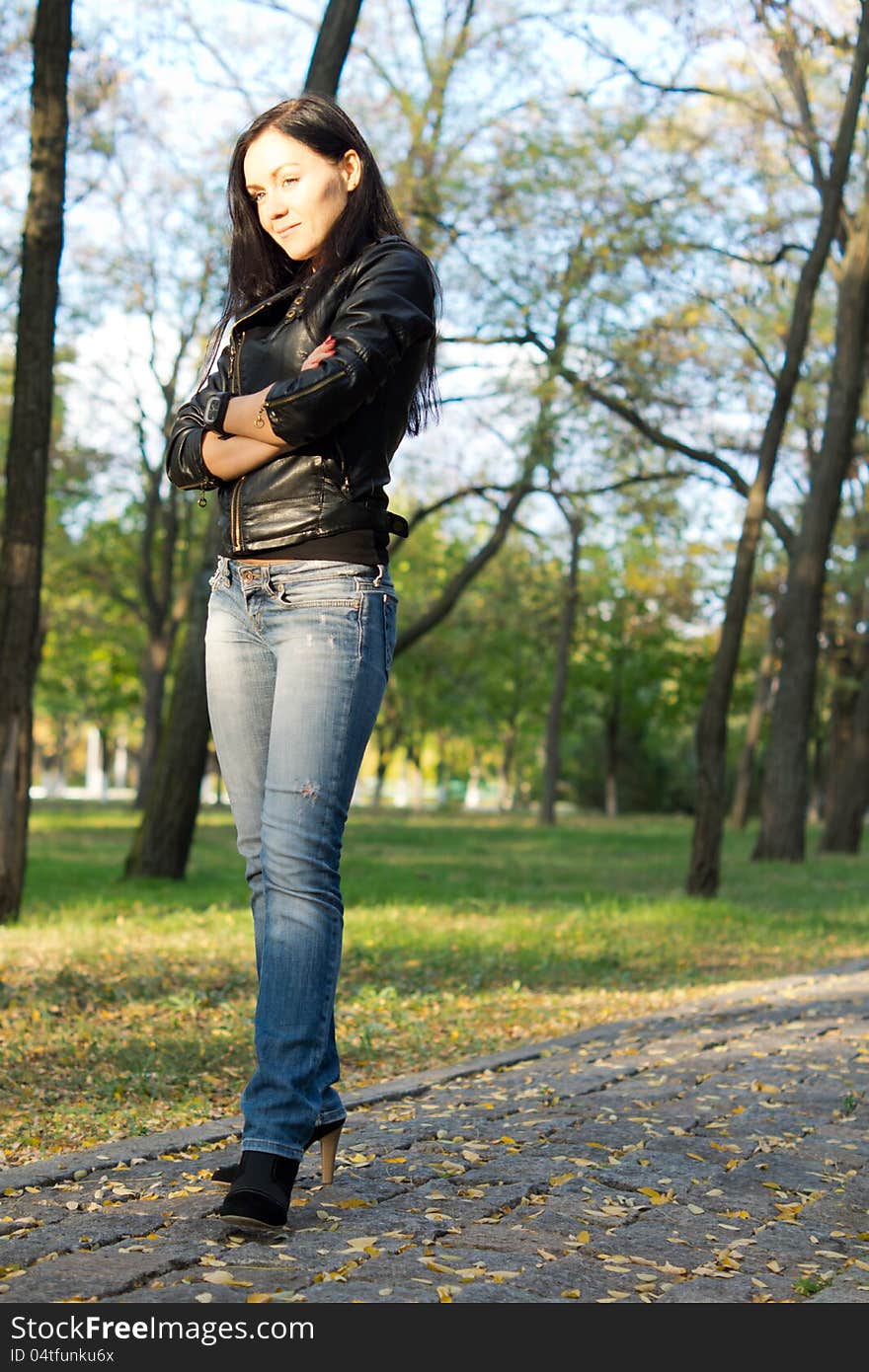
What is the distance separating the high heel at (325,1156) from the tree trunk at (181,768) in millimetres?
9581

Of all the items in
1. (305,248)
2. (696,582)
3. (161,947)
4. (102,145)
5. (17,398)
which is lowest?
(161,947)

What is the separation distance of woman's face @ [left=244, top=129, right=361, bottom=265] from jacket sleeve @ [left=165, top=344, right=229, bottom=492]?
1.04ft

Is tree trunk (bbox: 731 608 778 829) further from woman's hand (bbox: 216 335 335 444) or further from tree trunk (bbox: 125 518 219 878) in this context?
woman's hand (bbox: 216 335 335 444)

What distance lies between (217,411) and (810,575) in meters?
16.6

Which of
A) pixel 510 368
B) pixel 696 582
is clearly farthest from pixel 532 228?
pixel 696 582

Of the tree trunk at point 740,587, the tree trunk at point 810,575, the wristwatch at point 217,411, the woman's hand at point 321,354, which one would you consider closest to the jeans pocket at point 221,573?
the wristwatch at point 217,411

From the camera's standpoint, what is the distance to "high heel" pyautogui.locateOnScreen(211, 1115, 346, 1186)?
342cm

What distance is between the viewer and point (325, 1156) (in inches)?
139

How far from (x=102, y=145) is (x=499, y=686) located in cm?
3368

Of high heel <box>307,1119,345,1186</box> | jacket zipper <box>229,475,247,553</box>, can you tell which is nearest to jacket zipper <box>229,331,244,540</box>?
jacket zipper <box>229,475,247,553</box>

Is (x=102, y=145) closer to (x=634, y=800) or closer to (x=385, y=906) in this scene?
(x=385, y=906)

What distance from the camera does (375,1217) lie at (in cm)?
331

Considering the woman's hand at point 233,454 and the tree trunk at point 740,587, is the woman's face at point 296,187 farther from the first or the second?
the tree trunk at point 740,587

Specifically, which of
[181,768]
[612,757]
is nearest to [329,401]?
[181,768]
